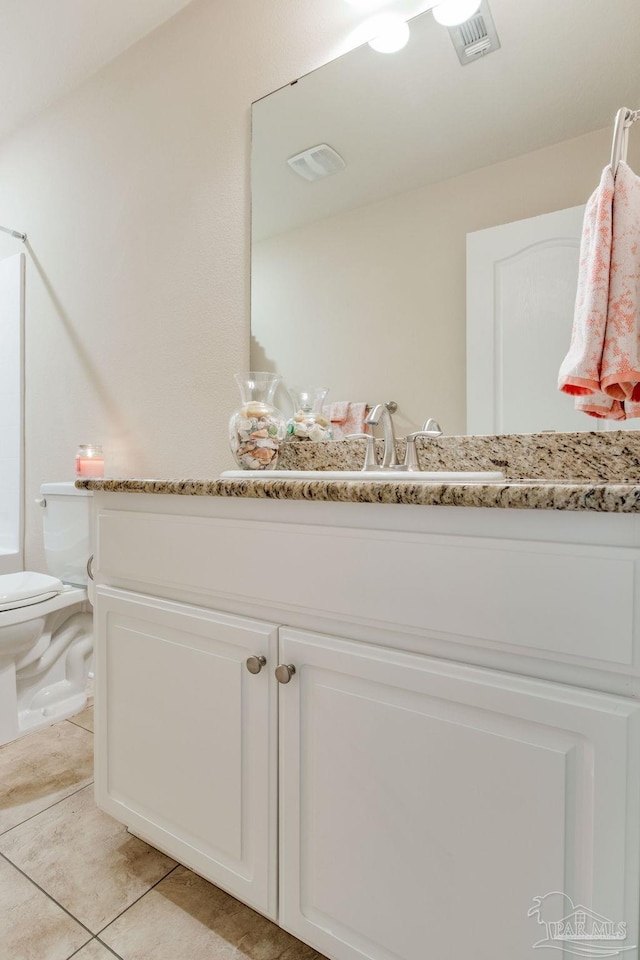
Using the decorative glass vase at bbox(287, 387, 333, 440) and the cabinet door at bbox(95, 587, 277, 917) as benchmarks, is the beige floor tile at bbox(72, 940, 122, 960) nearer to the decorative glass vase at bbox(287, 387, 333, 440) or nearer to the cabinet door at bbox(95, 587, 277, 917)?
the cabinet door at bbox(95, 587, 277, 917)

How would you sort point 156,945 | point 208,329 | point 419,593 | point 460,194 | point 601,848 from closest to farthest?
1. point 601,848
2. point 419,593
3. point 156,945
4. point 460,194
5. point 208,329

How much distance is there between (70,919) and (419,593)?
996 mm

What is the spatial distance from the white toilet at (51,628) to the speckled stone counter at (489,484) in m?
0.74

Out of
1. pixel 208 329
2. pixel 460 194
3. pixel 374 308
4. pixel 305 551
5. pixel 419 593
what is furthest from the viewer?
pixel 208 329

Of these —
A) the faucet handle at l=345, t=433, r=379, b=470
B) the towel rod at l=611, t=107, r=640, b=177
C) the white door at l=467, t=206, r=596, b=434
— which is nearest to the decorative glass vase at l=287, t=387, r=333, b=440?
the faucet handle at l=345, t=433, r=379, b=470

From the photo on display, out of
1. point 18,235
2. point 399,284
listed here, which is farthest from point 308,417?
point 18,235

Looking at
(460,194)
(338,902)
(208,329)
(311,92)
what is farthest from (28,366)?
(338,902)

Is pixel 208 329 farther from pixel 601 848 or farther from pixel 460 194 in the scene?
pixel 601 848

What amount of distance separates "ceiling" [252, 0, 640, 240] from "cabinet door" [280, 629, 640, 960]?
1158 mm

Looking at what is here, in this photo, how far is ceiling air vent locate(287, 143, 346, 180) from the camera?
141 centimetres

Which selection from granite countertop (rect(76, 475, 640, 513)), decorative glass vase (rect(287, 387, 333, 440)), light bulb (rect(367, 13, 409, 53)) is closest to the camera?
granite countertop (rect(76, 475, 640, 513))

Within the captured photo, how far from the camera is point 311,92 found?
55.9 inches

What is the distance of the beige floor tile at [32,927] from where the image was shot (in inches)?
36.5

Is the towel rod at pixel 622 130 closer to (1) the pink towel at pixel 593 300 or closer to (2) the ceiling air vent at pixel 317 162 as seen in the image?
(1) the pink towel at pixel 593 300
